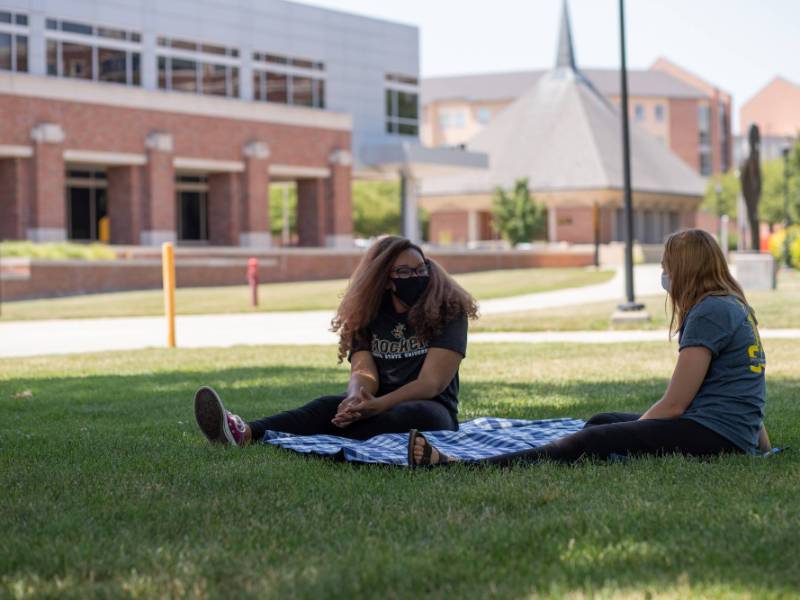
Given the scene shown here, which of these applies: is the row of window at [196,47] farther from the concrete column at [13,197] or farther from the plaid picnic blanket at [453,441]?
the plaid picnic blanket at [453,441]

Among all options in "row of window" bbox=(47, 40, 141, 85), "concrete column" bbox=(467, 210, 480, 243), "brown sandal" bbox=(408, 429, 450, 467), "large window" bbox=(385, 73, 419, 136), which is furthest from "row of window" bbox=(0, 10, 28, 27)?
"concrete column" bbox=(467, 210, 480, 243)

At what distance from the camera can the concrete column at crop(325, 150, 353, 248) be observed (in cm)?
5153

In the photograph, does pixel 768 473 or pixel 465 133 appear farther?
pixel 465 133

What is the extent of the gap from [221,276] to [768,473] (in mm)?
33231

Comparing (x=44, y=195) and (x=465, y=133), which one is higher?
(x=465, y=133)

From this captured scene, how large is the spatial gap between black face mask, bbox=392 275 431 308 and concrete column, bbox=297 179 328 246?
45.5 m

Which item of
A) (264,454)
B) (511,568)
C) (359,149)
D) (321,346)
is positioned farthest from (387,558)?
(359,149)

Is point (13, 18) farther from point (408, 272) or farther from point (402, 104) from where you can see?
point (408, 272)

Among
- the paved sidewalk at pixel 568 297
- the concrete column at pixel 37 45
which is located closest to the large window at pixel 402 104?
the concrete column at pixel 37 45

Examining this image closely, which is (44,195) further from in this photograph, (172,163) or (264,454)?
(264,454)

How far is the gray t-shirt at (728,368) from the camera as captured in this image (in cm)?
581

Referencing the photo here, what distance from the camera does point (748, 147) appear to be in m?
29.9

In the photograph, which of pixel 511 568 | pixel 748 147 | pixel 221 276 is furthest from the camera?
pixel 221 276

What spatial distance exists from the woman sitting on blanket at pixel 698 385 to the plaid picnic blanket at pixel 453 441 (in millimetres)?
321
